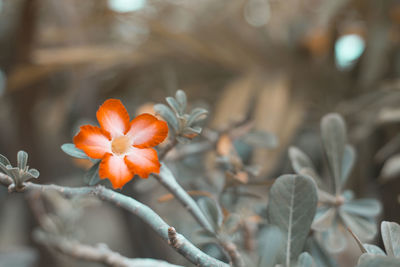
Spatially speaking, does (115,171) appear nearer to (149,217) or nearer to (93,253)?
(149,217)

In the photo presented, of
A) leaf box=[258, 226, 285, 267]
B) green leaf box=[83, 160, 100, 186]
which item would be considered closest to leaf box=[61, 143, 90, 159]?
green leaf box=[83, 160, 100, 186]

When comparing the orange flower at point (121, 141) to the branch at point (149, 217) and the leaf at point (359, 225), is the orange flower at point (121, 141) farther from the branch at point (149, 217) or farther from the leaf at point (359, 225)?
the leaf at point (359, 225)

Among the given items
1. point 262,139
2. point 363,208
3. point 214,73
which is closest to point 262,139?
point 262,139

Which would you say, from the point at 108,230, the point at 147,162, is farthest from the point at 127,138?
the point at 108,230

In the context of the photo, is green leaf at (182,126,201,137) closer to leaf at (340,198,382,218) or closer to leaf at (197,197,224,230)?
leaf at (197,197,224,230)

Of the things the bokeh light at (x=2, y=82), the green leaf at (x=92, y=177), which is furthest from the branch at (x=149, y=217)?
the bokeh light at (x=2, y=82)

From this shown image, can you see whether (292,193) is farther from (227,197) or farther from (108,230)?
(108,230)

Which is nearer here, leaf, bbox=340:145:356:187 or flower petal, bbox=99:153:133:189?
flower petal, bbox=99:153:133:189
